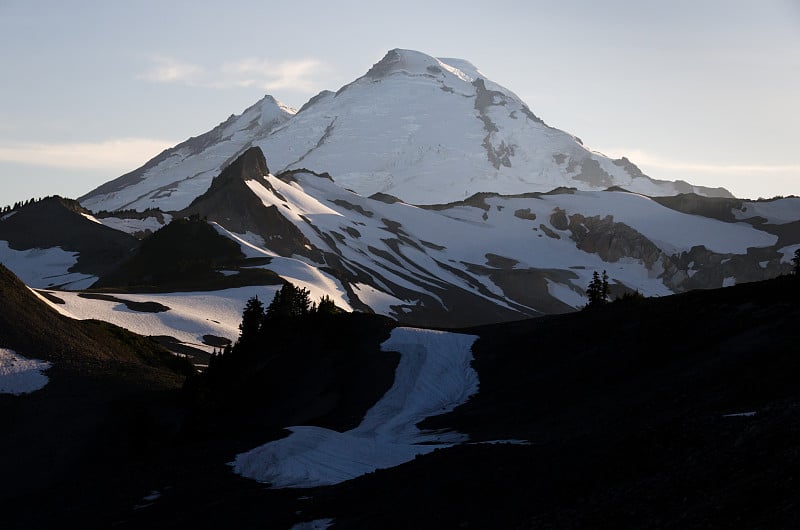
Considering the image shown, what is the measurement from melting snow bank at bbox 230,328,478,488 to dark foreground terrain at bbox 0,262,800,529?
1496 mm

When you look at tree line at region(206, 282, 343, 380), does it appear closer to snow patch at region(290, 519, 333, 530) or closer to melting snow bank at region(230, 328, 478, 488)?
melting snow bank at region(230, 328, 478, 488)

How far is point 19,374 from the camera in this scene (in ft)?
252

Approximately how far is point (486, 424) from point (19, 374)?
35373 mm

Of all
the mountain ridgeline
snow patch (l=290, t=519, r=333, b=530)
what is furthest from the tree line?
snow patch (l=290, t=519, r=333, b=530)

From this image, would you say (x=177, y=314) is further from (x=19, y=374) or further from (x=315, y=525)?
(x=315, y=525)

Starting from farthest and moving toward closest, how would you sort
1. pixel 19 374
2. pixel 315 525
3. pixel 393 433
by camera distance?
pixel 19 374
pixel 393 433
pixel 315 525

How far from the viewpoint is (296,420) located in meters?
72.2

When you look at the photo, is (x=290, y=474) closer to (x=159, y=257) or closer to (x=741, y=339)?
(x=741, y=339)

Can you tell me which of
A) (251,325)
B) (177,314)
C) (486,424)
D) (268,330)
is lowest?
(486,424)

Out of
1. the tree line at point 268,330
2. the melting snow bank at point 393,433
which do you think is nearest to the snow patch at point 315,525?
the melting snow bank at point 393,433

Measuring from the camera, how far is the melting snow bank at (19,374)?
245 feet

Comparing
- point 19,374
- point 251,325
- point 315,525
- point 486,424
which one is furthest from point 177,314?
point 315,525

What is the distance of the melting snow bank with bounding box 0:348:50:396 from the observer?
74750 mm

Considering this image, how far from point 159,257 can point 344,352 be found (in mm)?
115050
